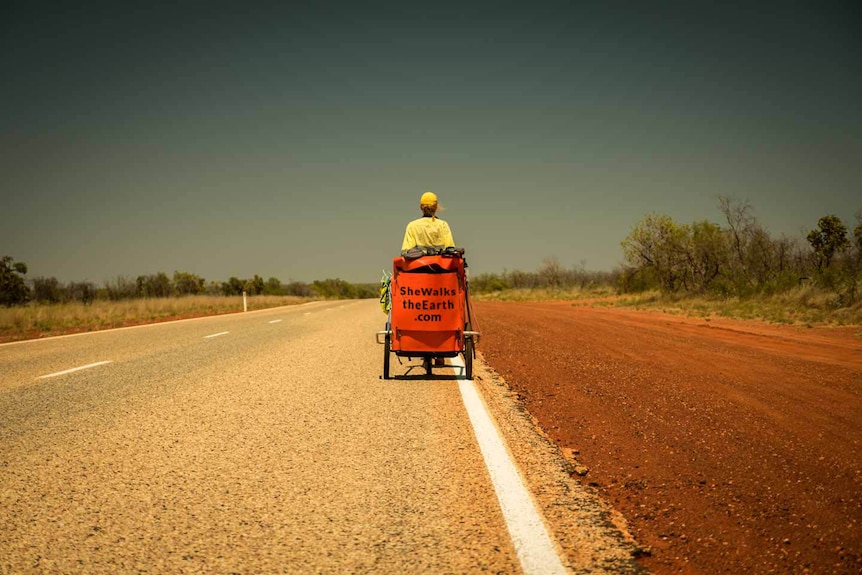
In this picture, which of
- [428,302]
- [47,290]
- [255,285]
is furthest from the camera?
[255,285]

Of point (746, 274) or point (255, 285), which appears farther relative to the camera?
point (255, 285)

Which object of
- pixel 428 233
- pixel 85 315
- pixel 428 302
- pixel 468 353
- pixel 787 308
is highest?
pixel 428 233

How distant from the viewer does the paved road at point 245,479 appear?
105 inches


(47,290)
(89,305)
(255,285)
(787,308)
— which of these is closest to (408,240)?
(787,308)

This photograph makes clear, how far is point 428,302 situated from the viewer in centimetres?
674

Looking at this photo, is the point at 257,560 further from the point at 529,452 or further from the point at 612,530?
the point at 529,452

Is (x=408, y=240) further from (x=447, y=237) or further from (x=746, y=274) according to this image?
(x=746, y=274)

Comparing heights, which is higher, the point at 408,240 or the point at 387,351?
the point at 408,240

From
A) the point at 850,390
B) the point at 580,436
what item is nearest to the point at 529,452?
the point at 580,436

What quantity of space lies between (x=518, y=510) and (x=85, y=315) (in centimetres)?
2633

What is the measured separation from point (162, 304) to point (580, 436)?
31.3 metres

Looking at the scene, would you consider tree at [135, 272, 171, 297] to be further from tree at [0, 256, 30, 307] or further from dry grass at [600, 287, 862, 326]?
dry grass at [600, 287, 862, 326]

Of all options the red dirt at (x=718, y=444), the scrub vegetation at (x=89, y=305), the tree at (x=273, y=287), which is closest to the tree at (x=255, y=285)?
the tree at (x=273, y=287)

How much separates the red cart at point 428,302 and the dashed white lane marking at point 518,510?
180cm
